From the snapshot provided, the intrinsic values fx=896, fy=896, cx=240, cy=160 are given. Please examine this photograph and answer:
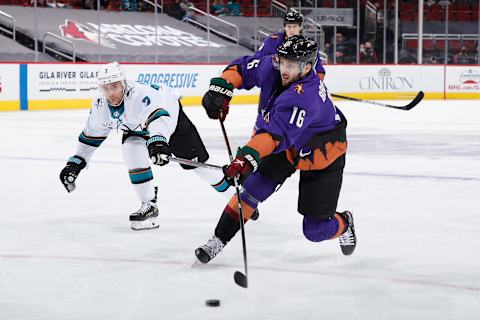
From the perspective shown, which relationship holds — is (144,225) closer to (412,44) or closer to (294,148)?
(294,148)

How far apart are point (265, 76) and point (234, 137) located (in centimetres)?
609

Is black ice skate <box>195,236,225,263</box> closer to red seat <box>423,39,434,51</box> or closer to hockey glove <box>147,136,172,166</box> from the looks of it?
hockey glove <box>147,136,172,166</box>

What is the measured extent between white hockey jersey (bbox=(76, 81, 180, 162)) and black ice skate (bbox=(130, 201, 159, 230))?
0.38 metres

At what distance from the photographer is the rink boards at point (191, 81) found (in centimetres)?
1471

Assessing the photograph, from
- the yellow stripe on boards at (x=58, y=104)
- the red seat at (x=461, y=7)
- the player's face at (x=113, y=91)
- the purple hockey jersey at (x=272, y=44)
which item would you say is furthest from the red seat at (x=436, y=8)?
the player's face at (x=113, y=91)

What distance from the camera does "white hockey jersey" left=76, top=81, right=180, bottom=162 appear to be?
14.3 feet

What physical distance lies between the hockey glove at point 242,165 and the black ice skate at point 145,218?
4.52 feet

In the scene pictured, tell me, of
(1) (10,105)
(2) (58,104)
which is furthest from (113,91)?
(2) (58,104)

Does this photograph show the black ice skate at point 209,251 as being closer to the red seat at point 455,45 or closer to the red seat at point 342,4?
the red seat at point 342,4

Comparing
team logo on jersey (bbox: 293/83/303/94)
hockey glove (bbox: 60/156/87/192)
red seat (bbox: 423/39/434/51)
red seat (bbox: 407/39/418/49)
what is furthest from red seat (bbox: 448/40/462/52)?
team logo on jersey (bbox: 293/83/303/94)

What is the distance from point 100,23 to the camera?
1855 cm

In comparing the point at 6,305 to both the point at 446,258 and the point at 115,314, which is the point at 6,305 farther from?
the point at 446,258

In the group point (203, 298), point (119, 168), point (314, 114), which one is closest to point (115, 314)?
point (203, 298)

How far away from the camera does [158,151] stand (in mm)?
3771
